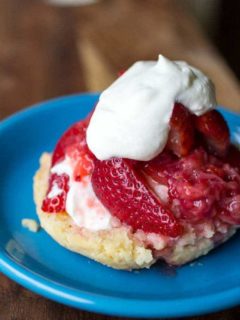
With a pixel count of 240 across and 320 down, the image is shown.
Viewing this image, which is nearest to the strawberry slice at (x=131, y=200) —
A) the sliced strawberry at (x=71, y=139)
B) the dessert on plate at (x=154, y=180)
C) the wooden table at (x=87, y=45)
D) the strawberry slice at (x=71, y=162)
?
the dessert on plate at (x=154, y=180)

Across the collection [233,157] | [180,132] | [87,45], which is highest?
[180,132]

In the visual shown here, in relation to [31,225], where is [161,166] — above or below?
above

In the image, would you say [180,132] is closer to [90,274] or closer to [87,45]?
[90,274]

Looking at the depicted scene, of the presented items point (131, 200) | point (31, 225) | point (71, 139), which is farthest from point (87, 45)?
point (131, 200)

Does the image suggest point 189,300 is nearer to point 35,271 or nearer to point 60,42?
point 35,271

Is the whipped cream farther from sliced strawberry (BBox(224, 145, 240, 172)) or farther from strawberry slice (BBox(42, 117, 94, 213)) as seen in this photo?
sliced strawberry (BBox(224, 145, 240, 172))

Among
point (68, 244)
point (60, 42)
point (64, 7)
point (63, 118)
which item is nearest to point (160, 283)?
point (68, 244)
